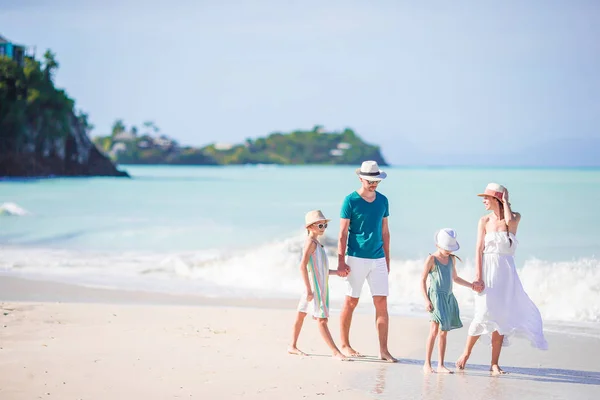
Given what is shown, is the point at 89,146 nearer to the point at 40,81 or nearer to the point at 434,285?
the point at 40,81

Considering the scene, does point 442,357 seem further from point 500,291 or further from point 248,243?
point 248,243

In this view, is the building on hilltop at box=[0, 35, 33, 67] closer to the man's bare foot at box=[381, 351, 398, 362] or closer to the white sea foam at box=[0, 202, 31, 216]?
the white sea foam at box=[0, 202, 31, 216]

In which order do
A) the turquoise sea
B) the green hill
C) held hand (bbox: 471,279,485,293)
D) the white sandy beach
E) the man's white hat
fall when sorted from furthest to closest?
the green hill, the turquoise sea, the man's white hat, held hand (bbox: 471,279,485,293), the white sandy beach

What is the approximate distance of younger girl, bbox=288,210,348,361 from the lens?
5316 mm

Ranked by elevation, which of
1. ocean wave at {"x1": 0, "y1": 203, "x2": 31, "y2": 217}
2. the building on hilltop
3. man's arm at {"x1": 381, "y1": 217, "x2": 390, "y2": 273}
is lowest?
ocean wave at {"x1": 0, "y1": 203, "x2": 31, "y2": 217}

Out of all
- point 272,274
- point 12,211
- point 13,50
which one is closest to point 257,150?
point 13,50

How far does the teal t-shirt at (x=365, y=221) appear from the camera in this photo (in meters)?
5.33

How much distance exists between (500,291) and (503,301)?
2.6 inches

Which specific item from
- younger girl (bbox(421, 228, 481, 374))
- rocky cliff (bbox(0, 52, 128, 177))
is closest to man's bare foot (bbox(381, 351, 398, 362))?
younger girl (bbox(421, 228, 481, 374))

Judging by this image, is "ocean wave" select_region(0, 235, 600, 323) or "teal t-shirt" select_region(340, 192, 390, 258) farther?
"ocean wave" select_region(0, 235, 600, 323)

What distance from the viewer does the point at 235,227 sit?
64.8ft

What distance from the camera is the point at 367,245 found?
535cm

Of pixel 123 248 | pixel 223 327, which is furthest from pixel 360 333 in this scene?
pixel 123 248

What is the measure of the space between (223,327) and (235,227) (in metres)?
13.3
